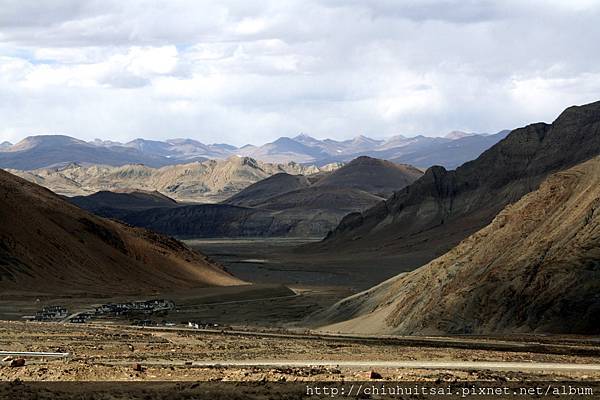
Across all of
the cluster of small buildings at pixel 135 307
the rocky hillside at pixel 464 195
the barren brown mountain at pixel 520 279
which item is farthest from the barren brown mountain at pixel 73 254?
the rocky hillside at pixel 464 195

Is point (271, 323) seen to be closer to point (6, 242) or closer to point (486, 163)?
point (6, 242)

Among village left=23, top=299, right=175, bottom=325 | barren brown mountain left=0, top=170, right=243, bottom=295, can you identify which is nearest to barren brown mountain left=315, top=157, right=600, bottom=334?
village left=23, top=299, right=175, bottom=325

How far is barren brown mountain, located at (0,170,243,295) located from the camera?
78.5 meters

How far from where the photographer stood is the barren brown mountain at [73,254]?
78500 millimetres

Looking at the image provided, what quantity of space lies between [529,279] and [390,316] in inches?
356

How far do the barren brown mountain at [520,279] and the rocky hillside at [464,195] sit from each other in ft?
228

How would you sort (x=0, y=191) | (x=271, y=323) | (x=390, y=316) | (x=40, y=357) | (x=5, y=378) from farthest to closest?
(x=0, y=191) → (x=271, y=323) → (x=390, y=316) → (x=40, y=357) → (x=5, y=378)

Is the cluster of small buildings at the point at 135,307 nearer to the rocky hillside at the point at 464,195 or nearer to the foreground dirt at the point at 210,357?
the foreground dirt at the point at 210,357

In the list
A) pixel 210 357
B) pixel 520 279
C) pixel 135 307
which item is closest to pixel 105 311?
pixel 135 307

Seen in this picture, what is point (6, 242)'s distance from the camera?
3150 inches

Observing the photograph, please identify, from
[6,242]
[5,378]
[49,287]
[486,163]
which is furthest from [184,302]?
[486,163]

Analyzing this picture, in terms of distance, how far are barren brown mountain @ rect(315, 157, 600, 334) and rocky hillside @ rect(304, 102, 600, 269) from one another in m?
69.5

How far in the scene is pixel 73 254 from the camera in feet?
278

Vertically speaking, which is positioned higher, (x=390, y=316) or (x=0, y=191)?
(x=0, y=191)
